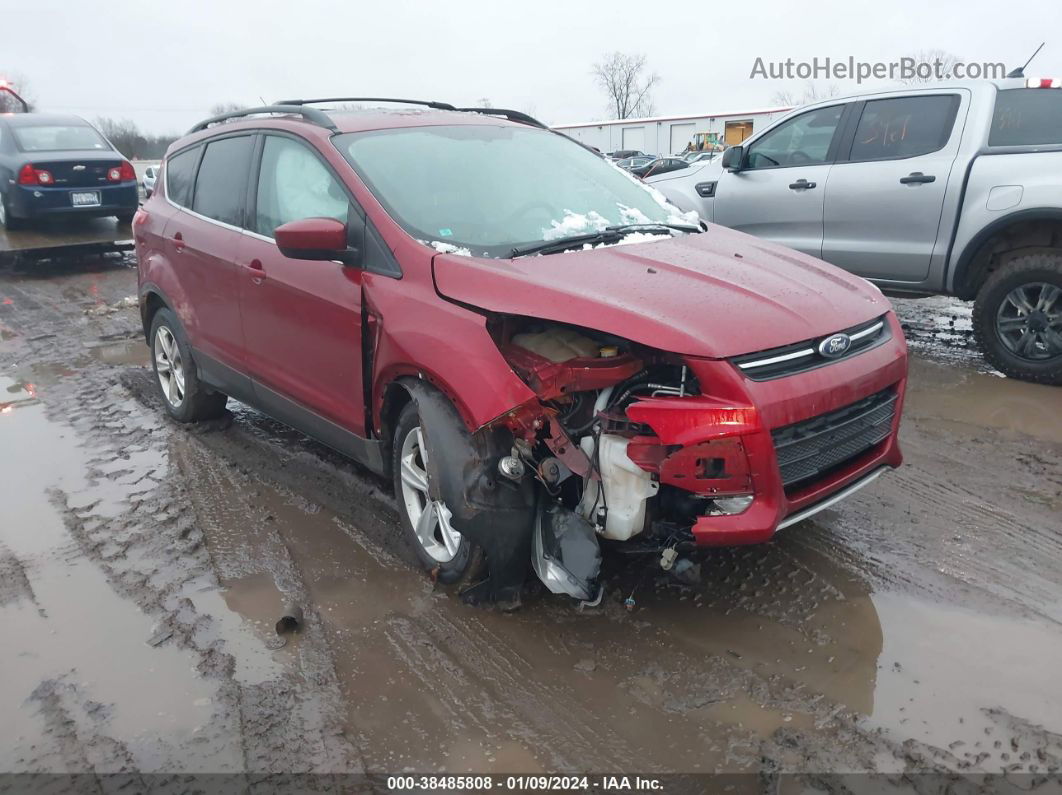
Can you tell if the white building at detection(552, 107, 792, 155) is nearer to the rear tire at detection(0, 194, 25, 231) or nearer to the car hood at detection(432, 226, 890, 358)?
the rear tire at detection(0, 194, 25, 231)

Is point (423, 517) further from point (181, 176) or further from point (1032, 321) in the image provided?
point (1032, 321)

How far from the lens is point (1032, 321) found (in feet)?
17.5

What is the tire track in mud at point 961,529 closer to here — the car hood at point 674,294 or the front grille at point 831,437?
the front grille at point 831,437

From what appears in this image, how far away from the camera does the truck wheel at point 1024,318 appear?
17.2ft

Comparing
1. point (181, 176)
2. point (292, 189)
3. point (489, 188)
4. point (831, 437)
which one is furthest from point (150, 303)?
point (831, 437)

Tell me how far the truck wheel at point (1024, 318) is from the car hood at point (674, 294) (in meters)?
2.50

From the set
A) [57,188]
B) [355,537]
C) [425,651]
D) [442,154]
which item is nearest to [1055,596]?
[425,651]

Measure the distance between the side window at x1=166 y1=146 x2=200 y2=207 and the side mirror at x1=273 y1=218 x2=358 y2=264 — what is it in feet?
6.03

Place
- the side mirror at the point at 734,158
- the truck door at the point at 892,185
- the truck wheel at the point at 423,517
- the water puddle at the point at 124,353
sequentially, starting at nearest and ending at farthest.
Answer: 1. the truck wheel at the point at 423,517
2. the truck door at the point at 892,185
3. the water puddle at the point at 124,353
4. the side mirror at the point at 734,158

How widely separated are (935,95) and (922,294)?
143 centimetres

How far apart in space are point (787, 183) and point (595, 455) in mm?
4568

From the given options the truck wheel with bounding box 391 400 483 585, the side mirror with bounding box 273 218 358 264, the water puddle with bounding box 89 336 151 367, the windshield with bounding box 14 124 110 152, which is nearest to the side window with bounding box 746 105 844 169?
the side mirror with bounding box 273 218 358 264

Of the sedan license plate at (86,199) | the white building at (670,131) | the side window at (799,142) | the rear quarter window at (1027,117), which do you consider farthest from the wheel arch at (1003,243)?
the white building at (670,131)

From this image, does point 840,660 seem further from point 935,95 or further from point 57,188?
point 57,188
